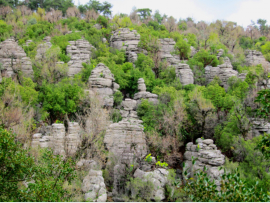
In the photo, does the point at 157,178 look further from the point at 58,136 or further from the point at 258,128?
the point at 258,128

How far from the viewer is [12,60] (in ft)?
104

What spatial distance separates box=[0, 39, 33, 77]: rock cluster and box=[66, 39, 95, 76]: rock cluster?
19.5 feet

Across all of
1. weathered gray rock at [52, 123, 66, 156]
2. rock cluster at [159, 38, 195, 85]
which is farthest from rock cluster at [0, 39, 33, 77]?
rock cluster at [159, 38, 195, 85]

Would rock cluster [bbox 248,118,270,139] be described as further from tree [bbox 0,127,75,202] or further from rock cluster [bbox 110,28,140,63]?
rock cluster [bbox 110,28,140,63]

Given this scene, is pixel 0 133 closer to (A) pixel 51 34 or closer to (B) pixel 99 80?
(B) pixel 99 80

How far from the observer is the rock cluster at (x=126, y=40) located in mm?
42719

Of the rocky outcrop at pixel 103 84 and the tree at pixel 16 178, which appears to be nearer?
the tree at pixel 16 178

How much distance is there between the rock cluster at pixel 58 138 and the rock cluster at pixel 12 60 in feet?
38.6

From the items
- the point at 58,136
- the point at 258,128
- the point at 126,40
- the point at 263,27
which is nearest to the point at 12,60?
the point at 58,136

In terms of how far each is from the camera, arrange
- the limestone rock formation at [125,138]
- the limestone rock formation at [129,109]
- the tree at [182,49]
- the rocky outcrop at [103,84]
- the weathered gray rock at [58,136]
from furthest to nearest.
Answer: the tree at [182,49] → the rocky outcrop at [103,84] → the limestone rock formation at [129,109] → the limestone rock formation at [125,138] → the weathered gray rock at [58,136]

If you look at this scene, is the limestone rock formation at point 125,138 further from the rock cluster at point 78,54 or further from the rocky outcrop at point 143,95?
the rock cluster at point 78,54

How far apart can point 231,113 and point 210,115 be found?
224 centimetres

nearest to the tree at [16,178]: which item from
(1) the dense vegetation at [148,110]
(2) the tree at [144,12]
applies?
(1) the dense vegetation at [148,110]

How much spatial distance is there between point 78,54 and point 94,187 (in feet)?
83.9
